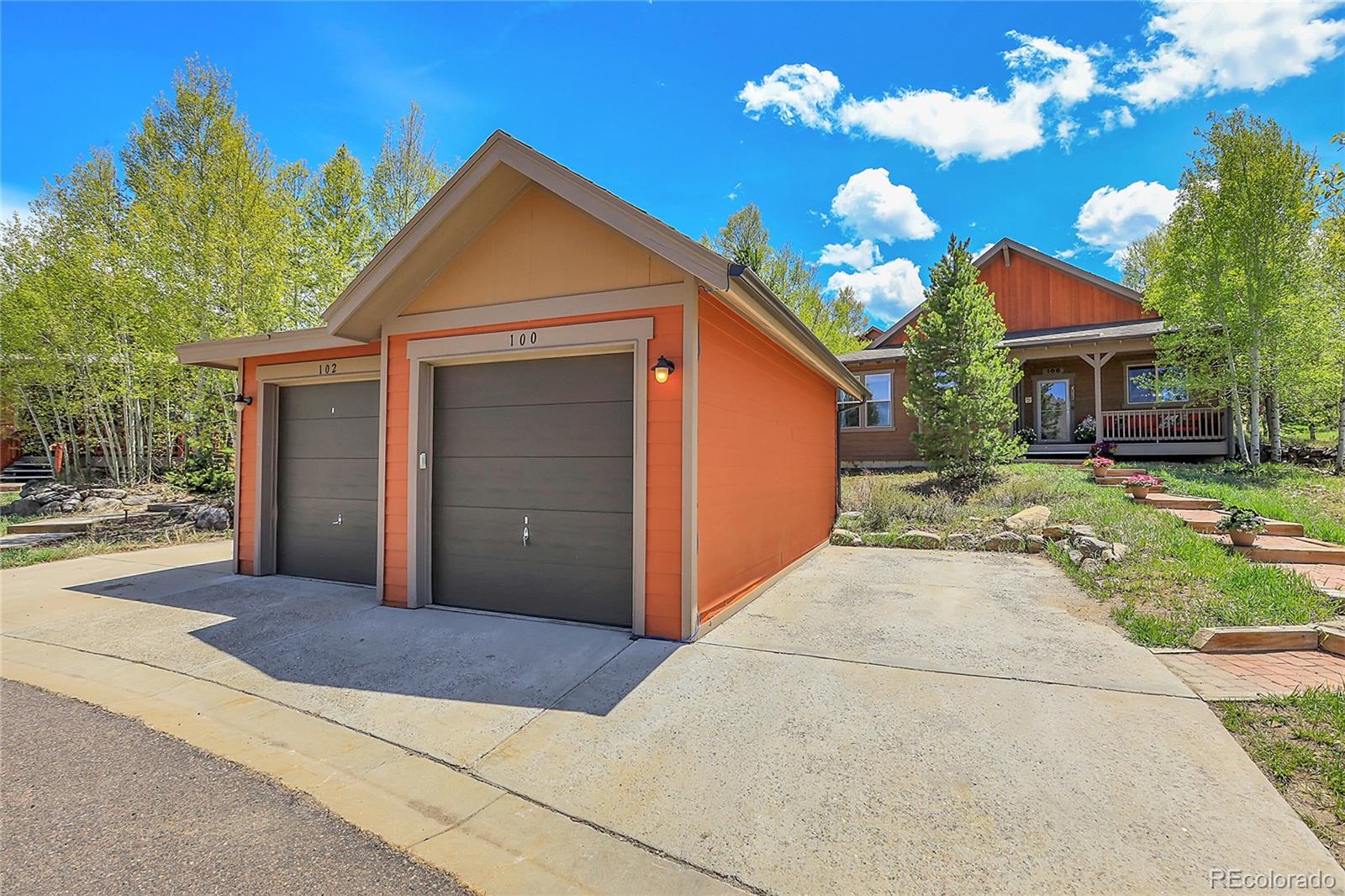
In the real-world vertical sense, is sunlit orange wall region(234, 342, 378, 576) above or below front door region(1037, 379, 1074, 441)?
below

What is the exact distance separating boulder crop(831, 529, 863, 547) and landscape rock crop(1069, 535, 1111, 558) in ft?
9.37

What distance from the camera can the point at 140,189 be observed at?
38.9 feet

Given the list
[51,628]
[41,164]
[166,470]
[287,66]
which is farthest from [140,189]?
[51,628]

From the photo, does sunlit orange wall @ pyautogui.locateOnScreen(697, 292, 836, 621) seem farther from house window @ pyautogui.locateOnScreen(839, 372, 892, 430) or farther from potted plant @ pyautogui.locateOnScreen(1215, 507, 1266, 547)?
house window @ pyautogui.locateOnScreen(839, 372, 892, 430)

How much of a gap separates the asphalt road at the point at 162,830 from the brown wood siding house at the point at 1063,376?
542 inches

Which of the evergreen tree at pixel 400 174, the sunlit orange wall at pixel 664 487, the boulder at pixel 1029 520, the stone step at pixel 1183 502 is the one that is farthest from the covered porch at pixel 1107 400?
the evergreen tree at pixel 400 174

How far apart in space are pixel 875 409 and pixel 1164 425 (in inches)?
246

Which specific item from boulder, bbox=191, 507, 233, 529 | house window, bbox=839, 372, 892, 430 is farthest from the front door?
boulder, bbox=191, 507, 233, 529

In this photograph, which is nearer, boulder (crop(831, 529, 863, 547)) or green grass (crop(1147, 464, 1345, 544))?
green grass (crop(1147, 464, 1345, 544))

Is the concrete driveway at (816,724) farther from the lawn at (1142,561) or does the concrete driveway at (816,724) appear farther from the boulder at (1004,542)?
the boulder at (1004,542)

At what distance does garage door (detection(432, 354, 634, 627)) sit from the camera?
15.5 feet

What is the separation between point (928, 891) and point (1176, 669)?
296 cm

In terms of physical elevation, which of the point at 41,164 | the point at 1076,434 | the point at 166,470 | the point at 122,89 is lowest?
the point at 166,470

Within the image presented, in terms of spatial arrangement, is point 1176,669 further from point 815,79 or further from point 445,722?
point 815,79
